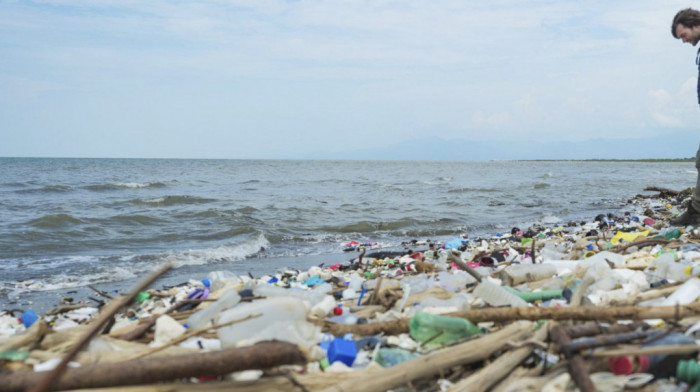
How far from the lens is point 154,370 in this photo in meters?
1.72

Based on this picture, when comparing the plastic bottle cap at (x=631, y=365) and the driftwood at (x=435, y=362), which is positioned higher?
the plastic bottle cap at (x=631, y=365)

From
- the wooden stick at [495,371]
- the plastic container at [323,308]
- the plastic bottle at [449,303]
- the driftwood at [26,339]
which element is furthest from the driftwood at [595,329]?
the driftwood at [26,339]

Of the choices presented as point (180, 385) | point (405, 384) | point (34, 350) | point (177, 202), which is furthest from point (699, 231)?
point (177, 202)

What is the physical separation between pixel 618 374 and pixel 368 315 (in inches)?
54.4

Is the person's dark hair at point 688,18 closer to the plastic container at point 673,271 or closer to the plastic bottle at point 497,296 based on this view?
the plastic container at point 673,271

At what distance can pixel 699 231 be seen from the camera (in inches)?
216

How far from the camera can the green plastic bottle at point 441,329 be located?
2.38 m

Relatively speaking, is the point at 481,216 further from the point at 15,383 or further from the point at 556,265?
the point at 15,383

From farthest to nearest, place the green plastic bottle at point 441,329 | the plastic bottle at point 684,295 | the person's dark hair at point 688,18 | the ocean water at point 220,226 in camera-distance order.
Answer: the ocean water at point 220,226 < the person's dark hair at point 688,18 < the plastic bottle at point 684,295 < the green plastic bottle at point 441,329

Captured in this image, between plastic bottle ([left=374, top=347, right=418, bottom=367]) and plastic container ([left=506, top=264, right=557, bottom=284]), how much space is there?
1.67 metres

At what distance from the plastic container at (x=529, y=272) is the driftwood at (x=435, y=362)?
147 centimetres

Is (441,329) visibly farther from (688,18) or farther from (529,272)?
(688,18)

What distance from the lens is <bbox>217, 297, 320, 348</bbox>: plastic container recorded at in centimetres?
226

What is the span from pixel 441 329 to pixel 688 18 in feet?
15.7
